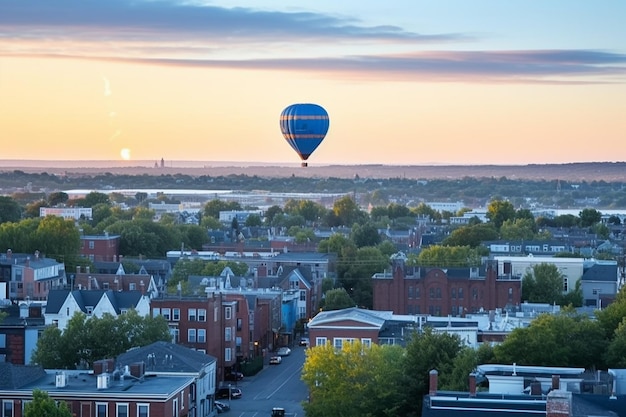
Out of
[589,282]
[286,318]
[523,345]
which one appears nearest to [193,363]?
[523,345]

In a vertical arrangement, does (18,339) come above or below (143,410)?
above

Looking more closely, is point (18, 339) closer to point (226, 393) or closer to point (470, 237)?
point (226, 393)

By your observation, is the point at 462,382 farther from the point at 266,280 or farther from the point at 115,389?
the point at 266,280

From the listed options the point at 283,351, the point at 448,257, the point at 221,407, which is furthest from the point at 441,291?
the point at 221,407

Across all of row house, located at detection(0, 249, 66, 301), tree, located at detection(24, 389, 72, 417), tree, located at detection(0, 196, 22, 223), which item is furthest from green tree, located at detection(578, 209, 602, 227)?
tree, located at detection(24, 389, 72, 417)

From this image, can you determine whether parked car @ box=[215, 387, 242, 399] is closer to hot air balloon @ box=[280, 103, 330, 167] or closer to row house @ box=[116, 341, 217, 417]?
row house @ box=[116, 341, 217, 417]

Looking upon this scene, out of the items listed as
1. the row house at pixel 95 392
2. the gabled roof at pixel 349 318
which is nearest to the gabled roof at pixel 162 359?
the row house at pixel 95 392
